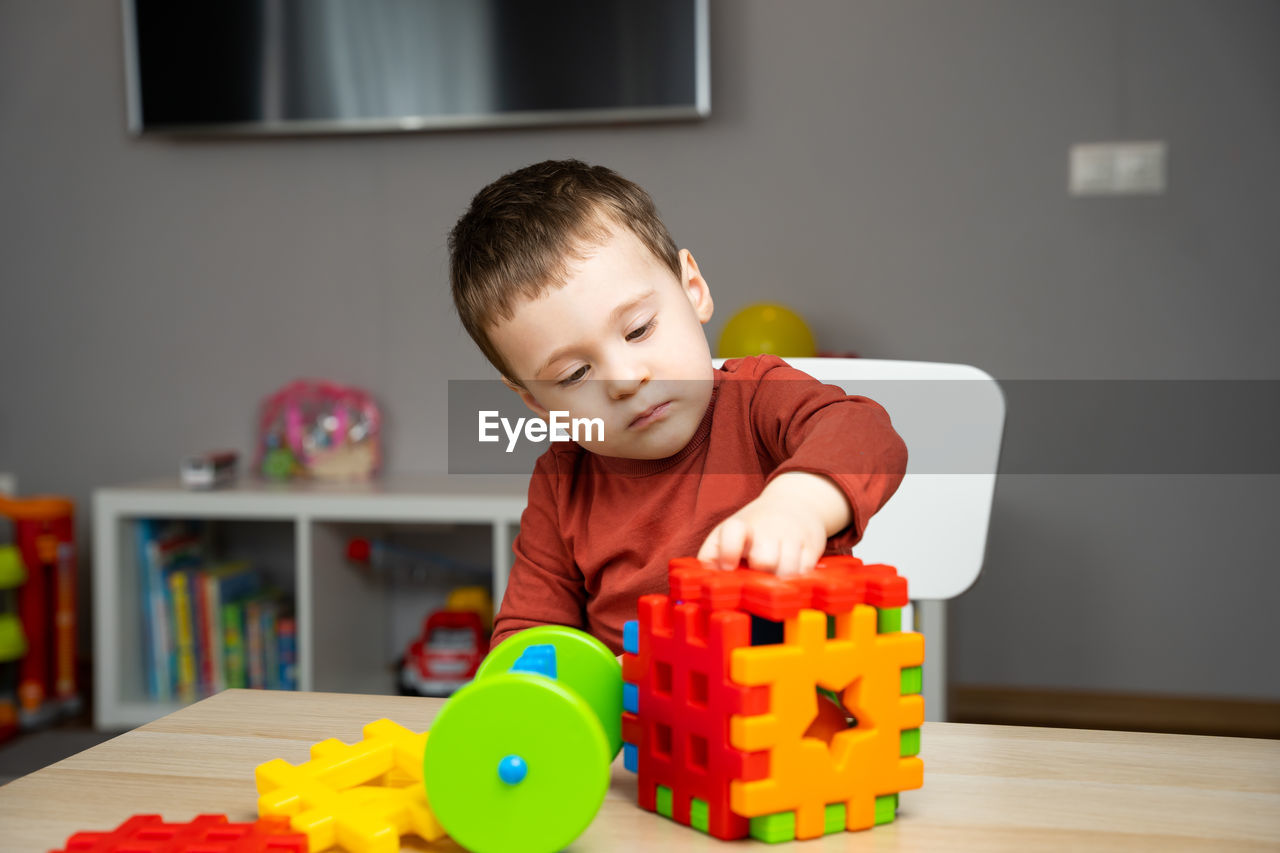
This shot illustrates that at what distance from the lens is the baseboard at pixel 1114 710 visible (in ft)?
7.10

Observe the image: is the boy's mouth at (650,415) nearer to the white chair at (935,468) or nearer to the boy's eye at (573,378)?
the boy's eye at (573,378)

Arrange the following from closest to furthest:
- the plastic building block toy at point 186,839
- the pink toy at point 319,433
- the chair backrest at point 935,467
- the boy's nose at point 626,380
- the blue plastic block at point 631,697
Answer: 1. the plastic building block toy at point 186,839
2. the blue plastic block at point 631,697
3. the boy's nose at point 626,380
4. the chair backrest at point 935,467
5. the pink toy at point 319,433

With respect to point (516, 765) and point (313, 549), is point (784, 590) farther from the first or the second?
point (313, 549)

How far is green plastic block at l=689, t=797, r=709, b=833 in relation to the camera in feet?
1.50

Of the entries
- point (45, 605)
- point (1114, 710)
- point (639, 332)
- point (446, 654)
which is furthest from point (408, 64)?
point (1114, 710)

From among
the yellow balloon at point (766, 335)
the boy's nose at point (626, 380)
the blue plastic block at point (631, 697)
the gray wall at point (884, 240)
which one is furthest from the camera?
the gray wall at point (884, 240)

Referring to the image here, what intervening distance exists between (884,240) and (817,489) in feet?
5.94

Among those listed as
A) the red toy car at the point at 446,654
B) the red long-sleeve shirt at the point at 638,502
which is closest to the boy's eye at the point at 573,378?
the red long-sleeve shirt at the point at 638,502

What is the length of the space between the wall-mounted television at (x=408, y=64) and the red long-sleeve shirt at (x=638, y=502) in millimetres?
1566

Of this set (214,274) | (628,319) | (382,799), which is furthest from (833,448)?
(214,274)

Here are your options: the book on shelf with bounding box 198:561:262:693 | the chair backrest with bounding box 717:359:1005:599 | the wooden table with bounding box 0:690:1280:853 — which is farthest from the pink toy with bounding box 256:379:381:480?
the wooden table with bounding box 0:690:1280:853

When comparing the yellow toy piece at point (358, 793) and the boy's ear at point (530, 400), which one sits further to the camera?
the boy's ear at point (530, 400)

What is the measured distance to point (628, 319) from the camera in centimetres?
70

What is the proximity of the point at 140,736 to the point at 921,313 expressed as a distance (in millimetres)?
1928
